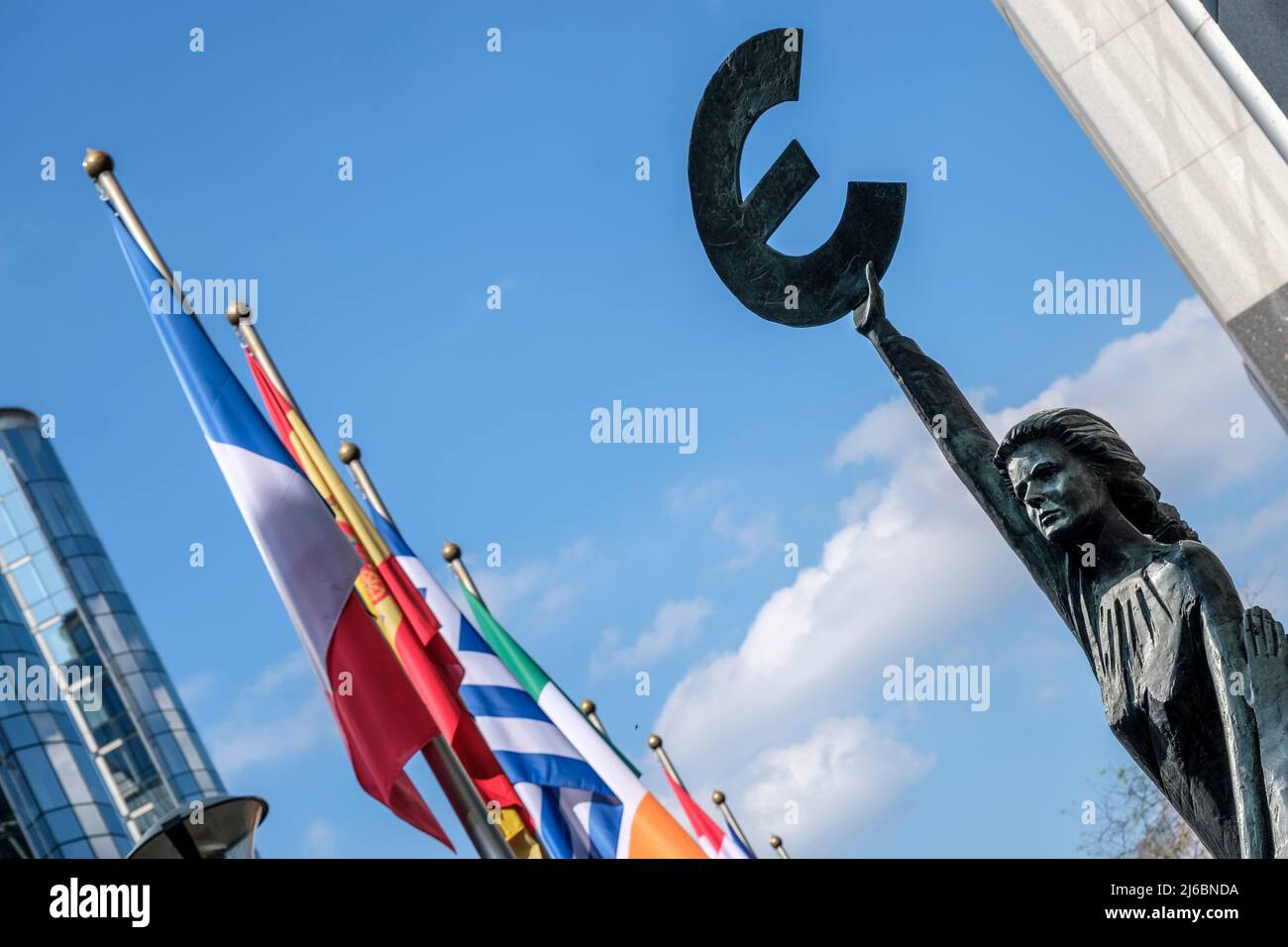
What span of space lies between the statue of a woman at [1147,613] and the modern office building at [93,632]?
43048mm

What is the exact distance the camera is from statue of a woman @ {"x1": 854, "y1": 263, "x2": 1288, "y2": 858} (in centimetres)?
468

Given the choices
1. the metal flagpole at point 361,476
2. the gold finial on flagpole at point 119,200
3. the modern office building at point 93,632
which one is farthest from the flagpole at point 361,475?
the modern office building at point 93,632

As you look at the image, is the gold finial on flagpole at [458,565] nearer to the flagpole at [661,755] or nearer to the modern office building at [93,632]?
the flagpole at [661,755]

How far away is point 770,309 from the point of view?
6473 millimetres

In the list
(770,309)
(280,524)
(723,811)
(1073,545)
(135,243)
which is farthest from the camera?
(723,811)

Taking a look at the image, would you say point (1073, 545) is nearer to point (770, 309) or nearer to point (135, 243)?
point (770, 309)

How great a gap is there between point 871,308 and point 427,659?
16.9 feet

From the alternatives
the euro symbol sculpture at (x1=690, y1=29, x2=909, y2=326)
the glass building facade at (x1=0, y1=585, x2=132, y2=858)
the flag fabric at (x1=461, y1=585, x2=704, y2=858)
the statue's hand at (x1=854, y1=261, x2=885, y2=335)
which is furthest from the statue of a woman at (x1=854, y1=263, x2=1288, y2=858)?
the glass building facade at (x1=0, y1=585, x2=132, y2=858)

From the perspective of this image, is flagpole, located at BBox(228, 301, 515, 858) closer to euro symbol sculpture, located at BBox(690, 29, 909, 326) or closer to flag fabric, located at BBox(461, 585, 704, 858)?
flag fabric, located at BBox(461, 585, 704, 858)

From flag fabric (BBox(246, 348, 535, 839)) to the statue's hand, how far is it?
4228mm

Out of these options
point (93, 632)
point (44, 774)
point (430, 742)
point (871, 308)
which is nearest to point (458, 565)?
point (430, 742)
